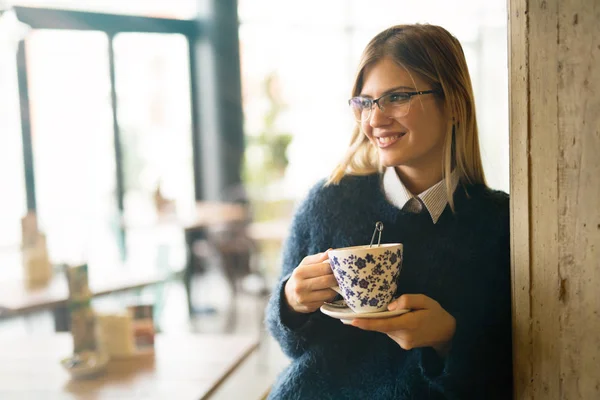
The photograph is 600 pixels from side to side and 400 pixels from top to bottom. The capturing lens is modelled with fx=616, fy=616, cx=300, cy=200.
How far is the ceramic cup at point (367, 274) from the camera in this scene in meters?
0.72

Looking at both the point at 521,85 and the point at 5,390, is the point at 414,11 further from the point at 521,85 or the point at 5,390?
the point at 5,390

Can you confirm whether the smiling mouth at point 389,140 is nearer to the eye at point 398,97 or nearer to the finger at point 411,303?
the eye at point 398,97

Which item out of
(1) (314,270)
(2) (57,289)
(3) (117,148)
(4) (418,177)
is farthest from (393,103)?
(3) (117,148)

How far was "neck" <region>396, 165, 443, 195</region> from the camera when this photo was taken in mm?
833

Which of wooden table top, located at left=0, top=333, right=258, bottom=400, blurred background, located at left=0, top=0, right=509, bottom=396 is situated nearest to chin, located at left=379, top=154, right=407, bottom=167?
wooden table top, located at left=0, top=333, right=258, bottom=400

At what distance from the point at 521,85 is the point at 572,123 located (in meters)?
0.07

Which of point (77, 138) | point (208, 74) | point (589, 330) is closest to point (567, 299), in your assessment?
point (589, 330)

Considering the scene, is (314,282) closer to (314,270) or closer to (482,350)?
(314,270)

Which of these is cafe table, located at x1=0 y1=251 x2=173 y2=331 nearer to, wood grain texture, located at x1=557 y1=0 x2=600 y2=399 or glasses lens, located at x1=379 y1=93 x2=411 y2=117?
glasses lens, located at x1=379 y1=93 x2=411 y2=117

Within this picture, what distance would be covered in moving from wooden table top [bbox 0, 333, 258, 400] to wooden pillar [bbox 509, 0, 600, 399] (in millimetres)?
701

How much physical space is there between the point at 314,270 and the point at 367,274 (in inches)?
3.1

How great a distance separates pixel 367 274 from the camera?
2.35 ft

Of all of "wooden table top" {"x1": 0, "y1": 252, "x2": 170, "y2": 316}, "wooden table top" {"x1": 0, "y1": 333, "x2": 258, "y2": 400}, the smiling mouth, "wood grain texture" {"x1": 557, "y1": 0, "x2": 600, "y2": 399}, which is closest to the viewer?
"wood grain texture" {"x1": 557, "y1": 0, "x2": 600, "y2": 399}

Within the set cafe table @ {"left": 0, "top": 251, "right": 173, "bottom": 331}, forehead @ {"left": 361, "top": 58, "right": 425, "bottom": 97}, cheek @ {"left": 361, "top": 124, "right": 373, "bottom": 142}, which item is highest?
forehead @ {"left": 361, "top": 58, "right": 425, "bottom": 97}
